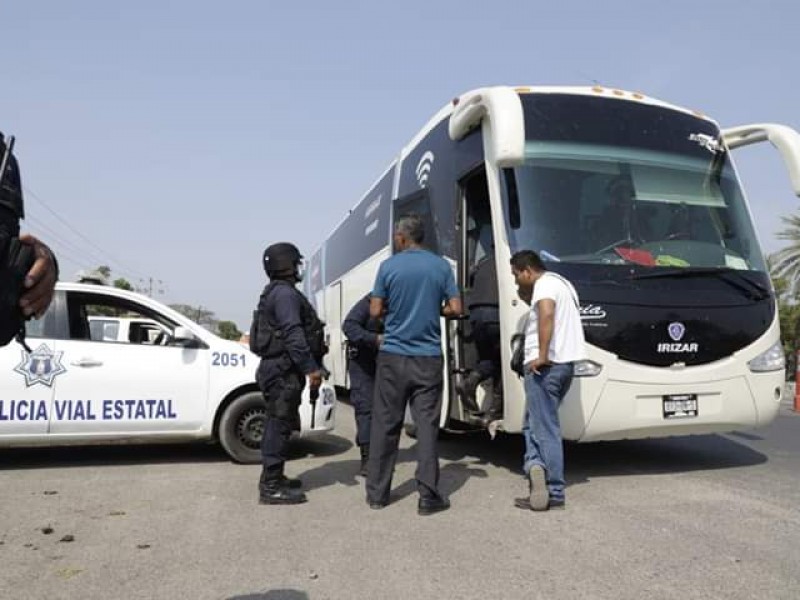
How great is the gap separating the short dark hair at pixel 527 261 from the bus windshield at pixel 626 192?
1.48 ft

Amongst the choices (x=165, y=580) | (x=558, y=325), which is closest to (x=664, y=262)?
(x=558, y=325)

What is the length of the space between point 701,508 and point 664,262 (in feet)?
6.35

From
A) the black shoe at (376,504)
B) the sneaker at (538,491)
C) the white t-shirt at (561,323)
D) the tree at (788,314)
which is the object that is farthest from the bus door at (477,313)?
the tree at (788,314)

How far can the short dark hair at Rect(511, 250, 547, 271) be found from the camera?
505cm

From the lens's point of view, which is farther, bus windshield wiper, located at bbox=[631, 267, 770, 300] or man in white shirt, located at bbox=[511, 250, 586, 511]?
bus windshield wiper, located at bbox=[631, 267, 770, 300]

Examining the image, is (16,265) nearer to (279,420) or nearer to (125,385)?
(279,420)

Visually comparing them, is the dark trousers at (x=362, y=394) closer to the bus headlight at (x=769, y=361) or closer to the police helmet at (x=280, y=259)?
the police helmet at (x=280, y=259)

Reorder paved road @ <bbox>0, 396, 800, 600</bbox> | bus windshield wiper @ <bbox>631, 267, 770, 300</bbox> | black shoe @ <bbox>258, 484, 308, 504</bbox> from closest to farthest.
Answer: paved road @ <bbox>0, 396, 800, 600</bbox> → black shoe @ <bbox>258, 484, 308, 504</bbox> → bus windshield wiper @ <bbox>631, 267, 770, 300</bbox>

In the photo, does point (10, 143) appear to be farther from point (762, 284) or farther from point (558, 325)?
point (762, 284)

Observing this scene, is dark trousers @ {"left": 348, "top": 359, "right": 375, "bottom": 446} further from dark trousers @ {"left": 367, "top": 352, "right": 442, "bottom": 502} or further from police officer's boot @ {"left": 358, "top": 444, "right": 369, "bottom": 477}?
dark trousers @ {"left": 367, "top": 352, "right": 442, "bottom": 502}

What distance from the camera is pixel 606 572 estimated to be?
355 cm

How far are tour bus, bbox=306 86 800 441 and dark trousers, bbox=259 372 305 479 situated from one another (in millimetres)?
1667

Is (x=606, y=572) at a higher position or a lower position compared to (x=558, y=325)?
lower

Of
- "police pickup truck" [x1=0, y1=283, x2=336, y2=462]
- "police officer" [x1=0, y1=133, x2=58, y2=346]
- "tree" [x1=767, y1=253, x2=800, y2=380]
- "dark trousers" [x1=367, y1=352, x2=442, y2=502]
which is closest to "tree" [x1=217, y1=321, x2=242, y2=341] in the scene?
"police pickup truck" [x1=0, y1=283, x2=336, y2=462]
